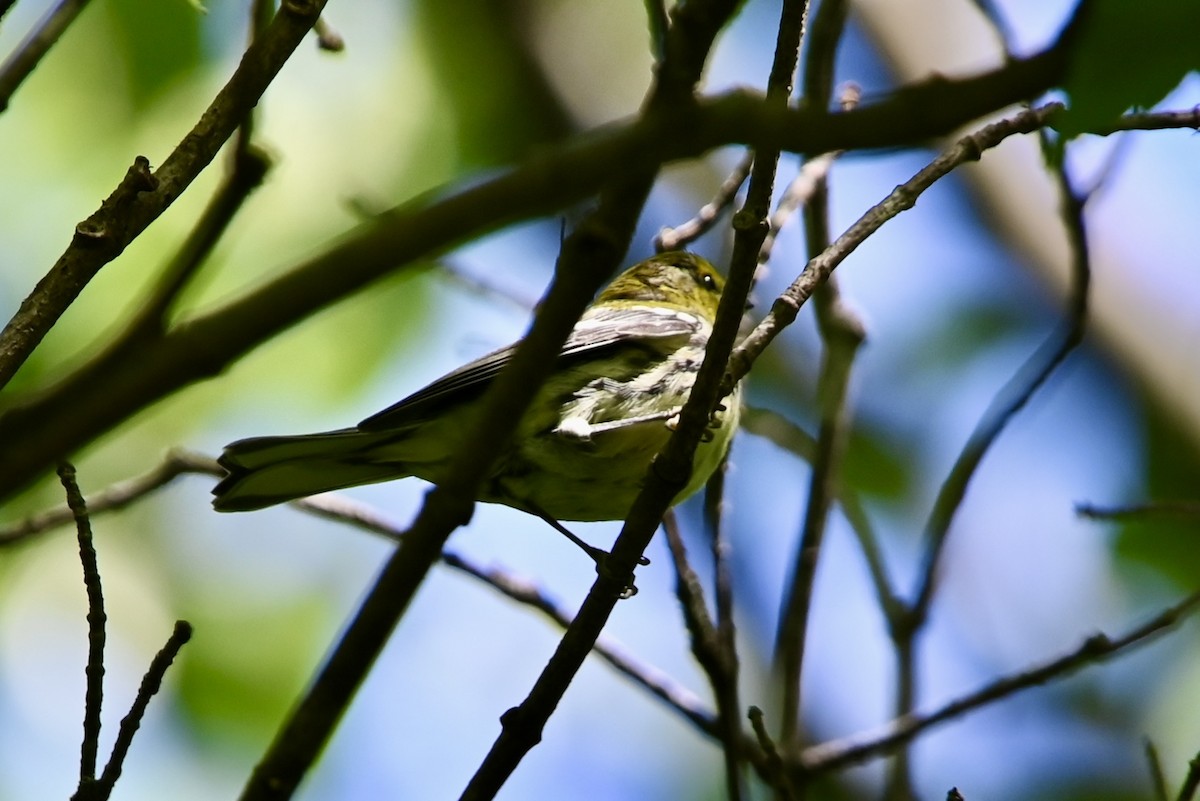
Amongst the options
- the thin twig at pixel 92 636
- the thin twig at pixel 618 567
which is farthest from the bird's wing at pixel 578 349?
the thin twig at pixel 92 636

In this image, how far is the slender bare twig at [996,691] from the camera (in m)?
4.09

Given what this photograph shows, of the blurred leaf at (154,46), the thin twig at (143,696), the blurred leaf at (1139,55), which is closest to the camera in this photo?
the blurred leaf at (1139,55)

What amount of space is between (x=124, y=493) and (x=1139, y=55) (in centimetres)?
361

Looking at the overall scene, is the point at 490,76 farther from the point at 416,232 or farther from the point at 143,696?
the point at 416,232

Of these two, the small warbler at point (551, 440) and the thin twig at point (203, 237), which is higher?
the small warbler at point (551, 440)

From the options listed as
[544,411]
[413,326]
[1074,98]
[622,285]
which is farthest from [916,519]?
[1074,98]

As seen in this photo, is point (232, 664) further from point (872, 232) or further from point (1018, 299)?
point (1018, 299)

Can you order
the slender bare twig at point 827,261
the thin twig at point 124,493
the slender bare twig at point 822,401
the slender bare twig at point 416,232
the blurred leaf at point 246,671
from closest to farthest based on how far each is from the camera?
the slender bare twig at point 416,232
the slender bare twig at point 827,261
the thin twig at point 124,493
the slender bare twig at point 822,401
the blurred leaf at point 246,671

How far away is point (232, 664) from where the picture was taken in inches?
267

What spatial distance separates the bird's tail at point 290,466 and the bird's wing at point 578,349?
0.45 ft

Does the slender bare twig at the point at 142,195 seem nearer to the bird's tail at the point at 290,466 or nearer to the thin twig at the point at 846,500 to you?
the bird's tail at the point at 290,466

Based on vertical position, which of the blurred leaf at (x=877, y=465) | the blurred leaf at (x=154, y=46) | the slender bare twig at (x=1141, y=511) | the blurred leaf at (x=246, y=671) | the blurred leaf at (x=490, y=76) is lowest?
the blurred leaf at (x=246, y=671)

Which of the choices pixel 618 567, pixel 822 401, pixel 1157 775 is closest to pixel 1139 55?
pixel 618 567

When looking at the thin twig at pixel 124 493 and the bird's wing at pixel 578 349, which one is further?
the bird's wing at pixel 578 349
